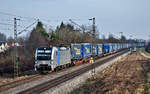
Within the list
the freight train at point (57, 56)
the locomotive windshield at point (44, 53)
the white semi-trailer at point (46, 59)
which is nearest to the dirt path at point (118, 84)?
the freight train at point (57, 56)

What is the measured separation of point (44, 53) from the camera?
26.5 m

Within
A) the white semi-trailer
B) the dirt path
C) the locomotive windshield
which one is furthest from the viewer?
the locomotive windshield

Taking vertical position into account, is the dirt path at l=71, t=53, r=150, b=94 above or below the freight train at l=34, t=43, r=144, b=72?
below

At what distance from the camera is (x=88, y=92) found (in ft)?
55.2

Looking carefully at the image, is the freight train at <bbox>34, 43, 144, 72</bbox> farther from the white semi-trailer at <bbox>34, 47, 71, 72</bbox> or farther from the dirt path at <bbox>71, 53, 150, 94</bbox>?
the dirt path at <bbox>71, 53, 150, 94</bbox>

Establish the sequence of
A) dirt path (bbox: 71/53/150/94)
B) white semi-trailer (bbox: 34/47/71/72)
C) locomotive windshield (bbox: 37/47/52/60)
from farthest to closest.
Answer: locomotive windshield (bbox: 37/47/52/60), white semi-trailer (bbox: 34/47/71/72), dirt path (bbox: 71/53/150/94)

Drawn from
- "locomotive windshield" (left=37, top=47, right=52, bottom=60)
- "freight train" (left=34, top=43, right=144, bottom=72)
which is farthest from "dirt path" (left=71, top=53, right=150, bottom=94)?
"locomotive windshield" (left=37, top=47, right=52, bottom=60)

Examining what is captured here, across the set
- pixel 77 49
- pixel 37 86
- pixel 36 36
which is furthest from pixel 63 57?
pixel 36 36

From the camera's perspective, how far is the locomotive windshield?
2640 centimetres

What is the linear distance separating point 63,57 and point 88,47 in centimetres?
1467

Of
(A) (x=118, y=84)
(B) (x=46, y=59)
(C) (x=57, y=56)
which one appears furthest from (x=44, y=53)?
(A) (x=118, y=84)

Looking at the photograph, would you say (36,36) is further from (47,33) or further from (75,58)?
(75,58)

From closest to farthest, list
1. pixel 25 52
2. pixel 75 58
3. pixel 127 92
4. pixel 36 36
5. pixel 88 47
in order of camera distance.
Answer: pixel 127 92 → pixel 75 58 → pixel 88 47 → pixel 25 52 → pixel 36 36

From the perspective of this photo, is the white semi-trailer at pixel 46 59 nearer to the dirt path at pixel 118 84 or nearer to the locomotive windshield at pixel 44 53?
the locomotive windshield at pixel 44 53
